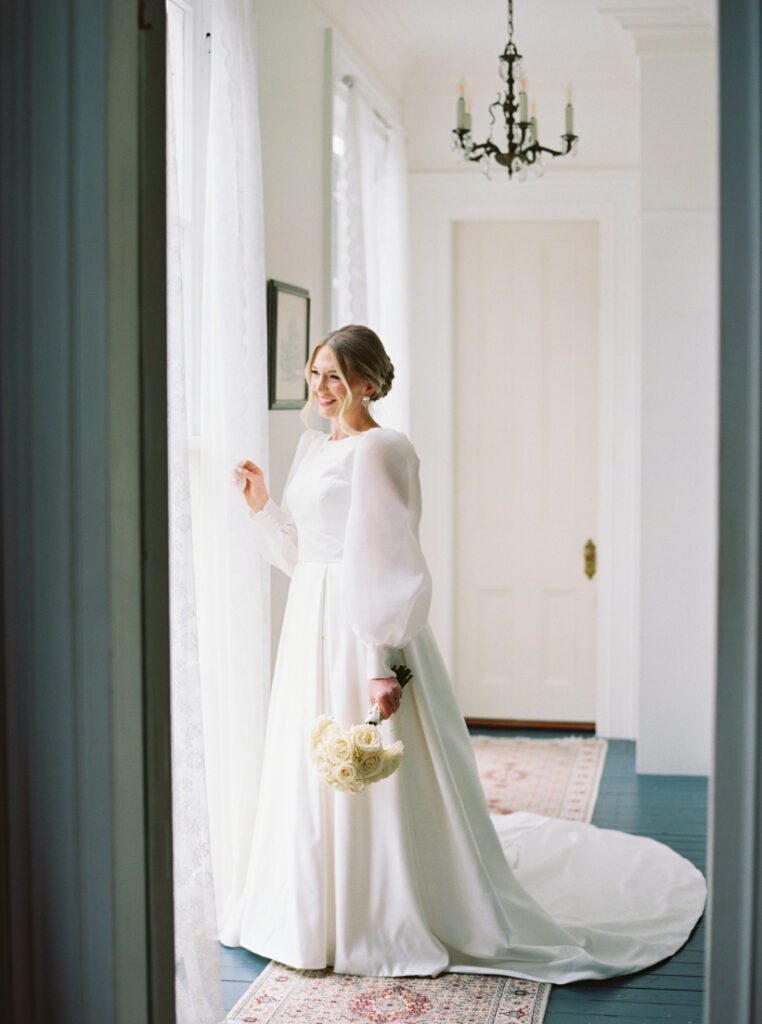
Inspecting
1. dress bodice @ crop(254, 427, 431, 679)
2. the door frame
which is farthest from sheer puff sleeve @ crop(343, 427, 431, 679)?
the door frame

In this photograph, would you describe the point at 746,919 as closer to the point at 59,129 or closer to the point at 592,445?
the point at 59,129

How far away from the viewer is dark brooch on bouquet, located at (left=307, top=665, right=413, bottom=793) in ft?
9.04

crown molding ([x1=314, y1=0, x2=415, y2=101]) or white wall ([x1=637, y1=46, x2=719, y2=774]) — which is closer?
crown molding ([x1=314, y1=0, x2=415, y2=101])

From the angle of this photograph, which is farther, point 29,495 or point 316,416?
point 316,416

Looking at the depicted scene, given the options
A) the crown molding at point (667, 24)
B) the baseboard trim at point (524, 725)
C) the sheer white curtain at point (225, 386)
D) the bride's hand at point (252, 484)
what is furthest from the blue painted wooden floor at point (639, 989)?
the crown molding at point (667, 24)

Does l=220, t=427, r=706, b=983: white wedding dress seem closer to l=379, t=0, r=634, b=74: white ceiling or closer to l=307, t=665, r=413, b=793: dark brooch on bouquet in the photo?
l=307, t=665, r=413, b=793: dark brooch on bouquet

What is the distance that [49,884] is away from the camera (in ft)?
6.00

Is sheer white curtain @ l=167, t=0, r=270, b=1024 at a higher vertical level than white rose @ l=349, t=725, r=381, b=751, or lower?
higher

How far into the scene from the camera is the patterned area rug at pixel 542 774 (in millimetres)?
4660

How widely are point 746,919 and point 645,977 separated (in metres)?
1.55

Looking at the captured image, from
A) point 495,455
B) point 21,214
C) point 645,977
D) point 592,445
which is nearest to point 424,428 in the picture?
point 495,455

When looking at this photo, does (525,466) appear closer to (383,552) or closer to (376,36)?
(376,36)

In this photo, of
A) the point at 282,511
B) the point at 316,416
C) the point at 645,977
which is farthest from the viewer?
the point at 316,416

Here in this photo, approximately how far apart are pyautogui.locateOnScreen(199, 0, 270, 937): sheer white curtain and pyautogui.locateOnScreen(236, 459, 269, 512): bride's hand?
31 mm
